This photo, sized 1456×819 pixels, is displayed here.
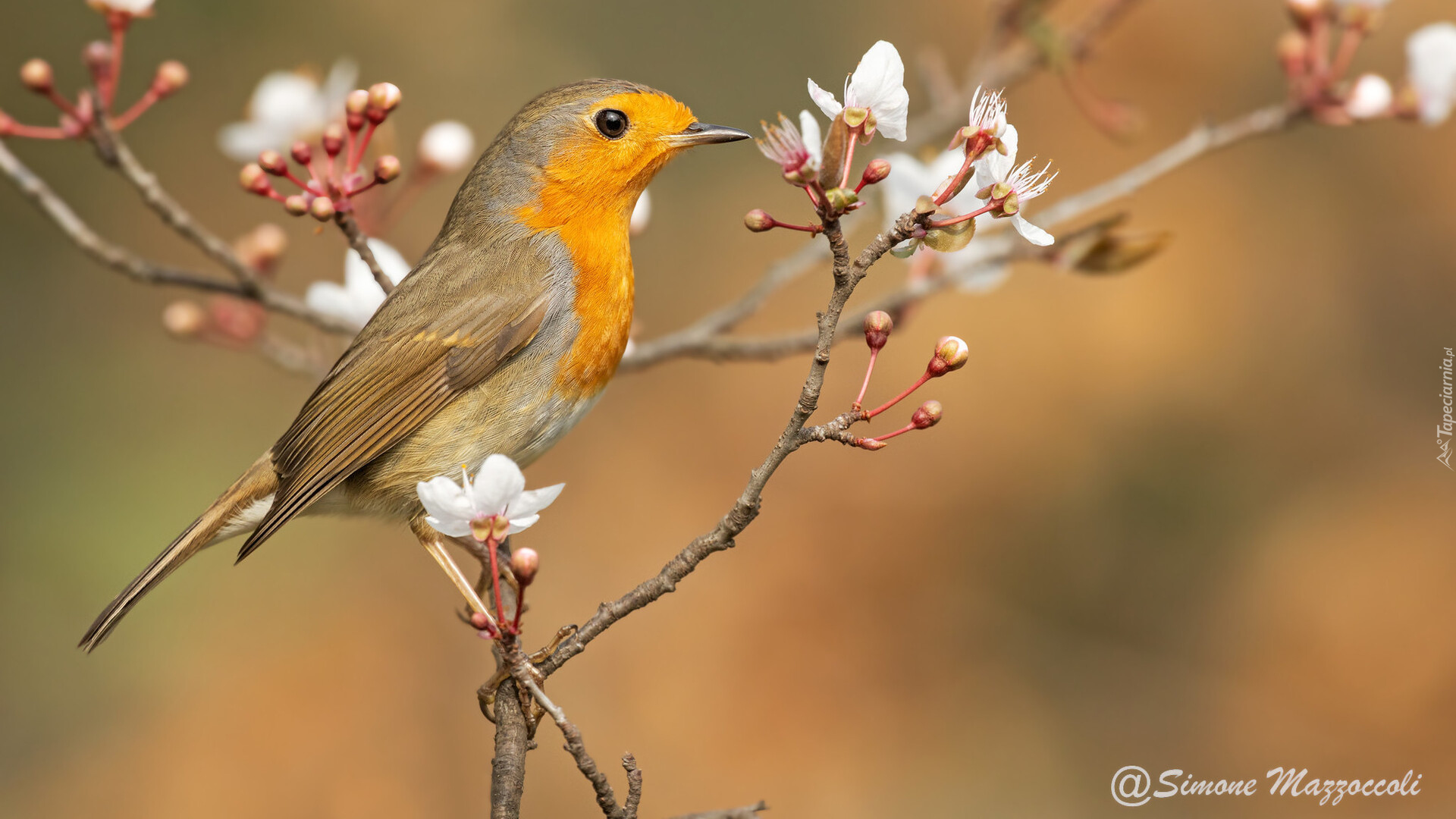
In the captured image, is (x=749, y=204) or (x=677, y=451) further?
(x=749, y=204)

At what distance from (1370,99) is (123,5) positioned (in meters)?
2.96

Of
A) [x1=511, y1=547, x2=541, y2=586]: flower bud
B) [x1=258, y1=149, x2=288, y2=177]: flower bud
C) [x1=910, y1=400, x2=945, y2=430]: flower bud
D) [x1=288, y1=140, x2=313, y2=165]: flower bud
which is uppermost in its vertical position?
[x1=288, y1=140, x2=313, y2=165]: flower bud

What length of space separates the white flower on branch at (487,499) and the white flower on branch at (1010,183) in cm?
84

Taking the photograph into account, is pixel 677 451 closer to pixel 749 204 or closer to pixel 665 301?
pixel 665 301

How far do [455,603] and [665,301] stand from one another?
224cm

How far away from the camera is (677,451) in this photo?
6422mm

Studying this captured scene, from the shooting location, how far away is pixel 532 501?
192 centimetres

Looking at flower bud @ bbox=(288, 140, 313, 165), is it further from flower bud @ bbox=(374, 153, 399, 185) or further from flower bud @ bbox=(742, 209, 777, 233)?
flower bud @ bbox=(742, 209, 777, 233)

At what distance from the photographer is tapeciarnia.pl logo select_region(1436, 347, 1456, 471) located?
4979 millimetres

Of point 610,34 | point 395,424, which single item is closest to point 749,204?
point 610,34

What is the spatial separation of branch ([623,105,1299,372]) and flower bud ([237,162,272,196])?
45.5 inches

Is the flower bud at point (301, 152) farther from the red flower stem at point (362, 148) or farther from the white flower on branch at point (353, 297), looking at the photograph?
the white flower on branch at point (353, 297)

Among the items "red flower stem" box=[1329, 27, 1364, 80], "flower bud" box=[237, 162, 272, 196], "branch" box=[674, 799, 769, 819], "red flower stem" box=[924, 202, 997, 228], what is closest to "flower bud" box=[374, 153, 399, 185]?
"flower bud" box=[237, 162, 272, 196]

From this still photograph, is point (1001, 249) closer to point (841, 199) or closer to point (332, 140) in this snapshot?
point (841, 199)
